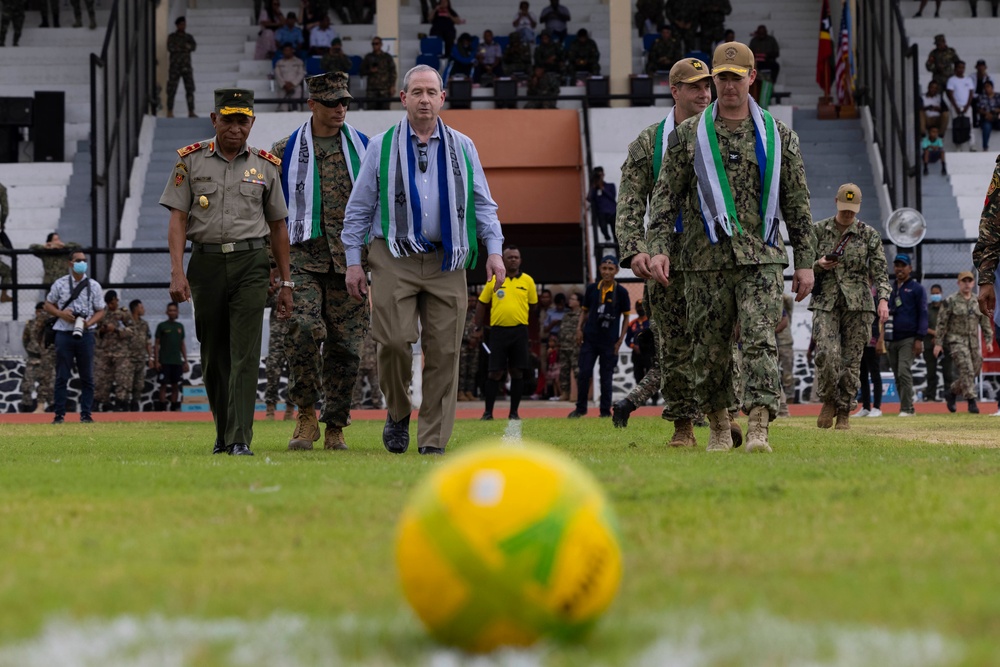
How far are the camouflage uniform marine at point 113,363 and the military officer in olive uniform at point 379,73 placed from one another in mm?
8937

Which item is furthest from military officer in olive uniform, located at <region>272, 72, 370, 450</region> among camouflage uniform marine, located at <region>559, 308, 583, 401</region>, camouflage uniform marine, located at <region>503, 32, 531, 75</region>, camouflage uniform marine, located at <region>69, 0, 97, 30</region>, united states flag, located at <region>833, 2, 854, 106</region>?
camouflage uniform marine, located at <region>69, 0, 97, 30</region>

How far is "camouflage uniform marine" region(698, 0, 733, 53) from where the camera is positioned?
33.2 meters

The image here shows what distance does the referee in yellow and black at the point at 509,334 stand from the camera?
57.6 feet

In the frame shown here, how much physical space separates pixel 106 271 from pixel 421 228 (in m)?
17.6

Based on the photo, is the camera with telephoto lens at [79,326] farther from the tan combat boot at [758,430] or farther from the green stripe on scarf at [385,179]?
the tan combat boot at [758,430]

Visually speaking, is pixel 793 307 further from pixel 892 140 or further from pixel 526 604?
pixel 526 604

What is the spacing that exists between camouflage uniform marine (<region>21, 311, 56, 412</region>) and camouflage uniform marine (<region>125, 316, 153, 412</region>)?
1.21 metres

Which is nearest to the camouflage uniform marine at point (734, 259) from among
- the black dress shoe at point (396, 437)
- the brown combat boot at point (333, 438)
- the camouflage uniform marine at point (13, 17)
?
the black dress shoe at point (396, 437)

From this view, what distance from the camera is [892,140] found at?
2761cm

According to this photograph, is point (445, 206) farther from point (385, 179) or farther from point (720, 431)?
point (720, 431)

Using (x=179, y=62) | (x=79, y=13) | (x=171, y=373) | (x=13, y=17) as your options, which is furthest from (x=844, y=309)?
(x=79, y=13)

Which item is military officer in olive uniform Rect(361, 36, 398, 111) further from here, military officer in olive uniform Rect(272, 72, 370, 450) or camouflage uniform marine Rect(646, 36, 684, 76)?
military officer in olive uniform Rect(272, 72, 370, 450)

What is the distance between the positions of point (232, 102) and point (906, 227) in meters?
16.5

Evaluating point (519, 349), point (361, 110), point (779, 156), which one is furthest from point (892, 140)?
point (779, 156)
